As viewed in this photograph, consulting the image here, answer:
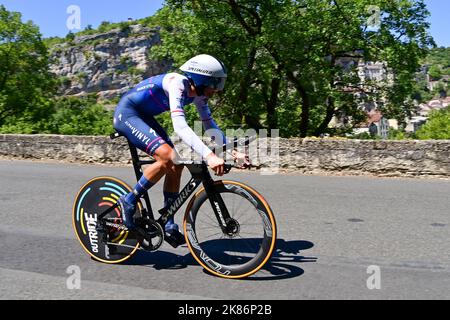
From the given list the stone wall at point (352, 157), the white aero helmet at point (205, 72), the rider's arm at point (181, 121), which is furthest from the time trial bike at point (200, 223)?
the stone wall at point (352, 157)

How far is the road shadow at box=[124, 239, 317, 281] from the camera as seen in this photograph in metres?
3.84

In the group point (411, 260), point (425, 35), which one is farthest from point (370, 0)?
point (411, 260)

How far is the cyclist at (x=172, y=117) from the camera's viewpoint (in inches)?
145

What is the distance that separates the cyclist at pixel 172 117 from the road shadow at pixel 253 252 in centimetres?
23

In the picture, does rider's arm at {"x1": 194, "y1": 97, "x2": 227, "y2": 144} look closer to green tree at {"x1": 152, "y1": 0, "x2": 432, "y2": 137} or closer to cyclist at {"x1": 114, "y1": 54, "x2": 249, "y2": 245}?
cyclist at {"x1": 114, "y1": 54, "x2": 249, "y2": 245}

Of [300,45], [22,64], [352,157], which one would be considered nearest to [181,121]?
[352,157]

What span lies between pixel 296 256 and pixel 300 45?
16558 mm

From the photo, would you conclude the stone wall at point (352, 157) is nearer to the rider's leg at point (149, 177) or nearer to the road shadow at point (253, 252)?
the road shadow at point (253, 252)

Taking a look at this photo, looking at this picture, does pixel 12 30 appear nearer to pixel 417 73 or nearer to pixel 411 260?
pixel 417 73

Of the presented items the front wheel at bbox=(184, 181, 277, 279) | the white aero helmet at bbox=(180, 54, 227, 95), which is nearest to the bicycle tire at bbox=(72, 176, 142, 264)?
the front wheel at bbox=(184, 181, 277, 279)

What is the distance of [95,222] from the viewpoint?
432cm

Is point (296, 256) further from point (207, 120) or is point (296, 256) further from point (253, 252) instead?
point (207, 120)

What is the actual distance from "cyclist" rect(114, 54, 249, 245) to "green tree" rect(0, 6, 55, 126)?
2265 centimetres
